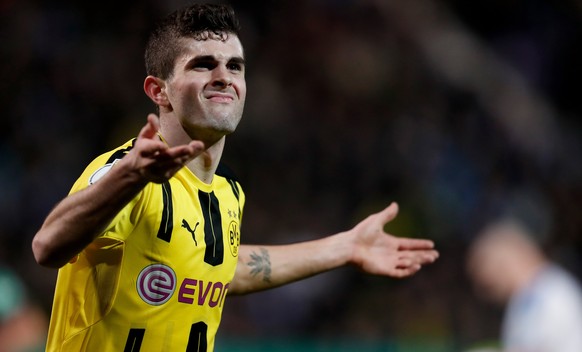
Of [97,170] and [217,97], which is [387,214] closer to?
[217,97]

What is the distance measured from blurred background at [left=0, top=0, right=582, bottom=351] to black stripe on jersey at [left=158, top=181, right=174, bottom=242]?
212 inches

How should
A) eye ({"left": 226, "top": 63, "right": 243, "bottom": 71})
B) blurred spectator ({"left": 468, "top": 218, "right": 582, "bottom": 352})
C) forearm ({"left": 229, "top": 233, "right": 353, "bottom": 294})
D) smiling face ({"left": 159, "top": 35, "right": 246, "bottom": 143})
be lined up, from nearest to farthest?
1. smiling face ({"left": 159, "top": 35, "right": 246, "bottom": 143})
2. eye ({"left": 226, "top": 63, "right": 243, "bottom": 71})
3. forearm ({"left": 229, "top": 233, "right": 353, "bottom": 294})
4. blurred spectator ({"left": 468, "top": 218, "right": 582, "bottom": 352})

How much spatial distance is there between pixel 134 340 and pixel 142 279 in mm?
243

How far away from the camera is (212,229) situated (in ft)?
12.6

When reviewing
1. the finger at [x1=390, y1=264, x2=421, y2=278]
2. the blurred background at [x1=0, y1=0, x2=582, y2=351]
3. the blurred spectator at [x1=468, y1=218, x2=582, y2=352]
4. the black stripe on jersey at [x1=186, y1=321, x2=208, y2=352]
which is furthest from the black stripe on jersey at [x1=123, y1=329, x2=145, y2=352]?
the blurred background at [x1=0, y1=0, x2=582, y2=351]

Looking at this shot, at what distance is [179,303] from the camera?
3678mm

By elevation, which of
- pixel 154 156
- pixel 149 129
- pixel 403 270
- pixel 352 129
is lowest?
pixel 154 156

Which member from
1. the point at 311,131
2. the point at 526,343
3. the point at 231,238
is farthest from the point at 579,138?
the point at 231,238

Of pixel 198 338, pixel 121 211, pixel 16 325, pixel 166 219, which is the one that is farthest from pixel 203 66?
pixel 16 325

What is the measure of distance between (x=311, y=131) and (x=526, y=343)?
3981 mm

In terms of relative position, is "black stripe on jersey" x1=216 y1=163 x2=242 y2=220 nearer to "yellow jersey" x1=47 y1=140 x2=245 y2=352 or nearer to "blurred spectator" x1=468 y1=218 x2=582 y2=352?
"yellow jersey" x1=47 y1=140 x2=245 y2=352

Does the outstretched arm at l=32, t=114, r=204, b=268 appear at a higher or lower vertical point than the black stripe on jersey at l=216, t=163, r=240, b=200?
lower

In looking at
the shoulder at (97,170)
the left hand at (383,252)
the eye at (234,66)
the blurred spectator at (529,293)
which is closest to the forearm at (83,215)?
the shoulder at (97,170)

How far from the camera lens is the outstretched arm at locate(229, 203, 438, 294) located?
449 centimetres
